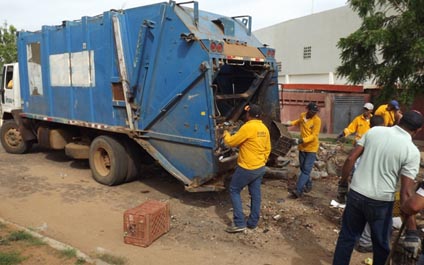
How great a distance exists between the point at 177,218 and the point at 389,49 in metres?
7.79

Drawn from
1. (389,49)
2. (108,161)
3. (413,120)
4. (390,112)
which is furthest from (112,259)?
(389,49)

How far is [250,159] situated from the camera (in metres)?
4.46

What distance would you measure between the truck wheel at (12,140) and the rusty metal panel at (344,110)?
31.0 ft

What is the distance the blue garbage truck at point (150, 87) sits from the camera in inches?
201

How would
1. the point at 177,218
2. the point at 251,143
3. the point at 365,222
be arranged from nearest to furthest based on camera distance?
the point at 365,222
the point at 251,143
the point at 177,218

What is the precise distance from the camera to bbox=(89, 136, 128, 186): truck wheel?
248 inches

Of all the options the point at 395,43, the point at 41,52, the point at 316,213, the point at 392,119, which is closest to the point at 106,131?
the point at 41,52

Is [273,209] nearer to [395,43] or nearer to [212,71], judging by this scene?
[212,71]

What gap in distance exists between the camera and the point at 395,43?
9.70 meters

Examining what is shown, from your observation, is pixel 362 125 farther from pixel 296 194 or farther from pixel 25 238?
pixel 25 238

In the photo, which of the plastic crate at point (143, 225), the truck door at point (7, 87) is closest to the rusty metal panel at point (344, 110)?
the truck door at point (7, 87)

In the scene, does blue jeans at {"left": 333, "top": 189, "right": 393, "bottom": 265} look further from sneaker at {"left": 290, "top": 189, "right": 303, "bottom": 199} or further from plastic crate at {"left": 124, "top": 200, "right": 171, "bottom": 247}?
sneaker at {"left": 290, "top": 189, "right": 303, "bottom": 199}

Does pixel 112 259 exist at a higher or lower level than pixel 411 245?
lower

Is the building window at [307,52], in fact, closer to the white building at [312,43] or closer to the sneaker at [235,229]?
the white building at [312,43]
